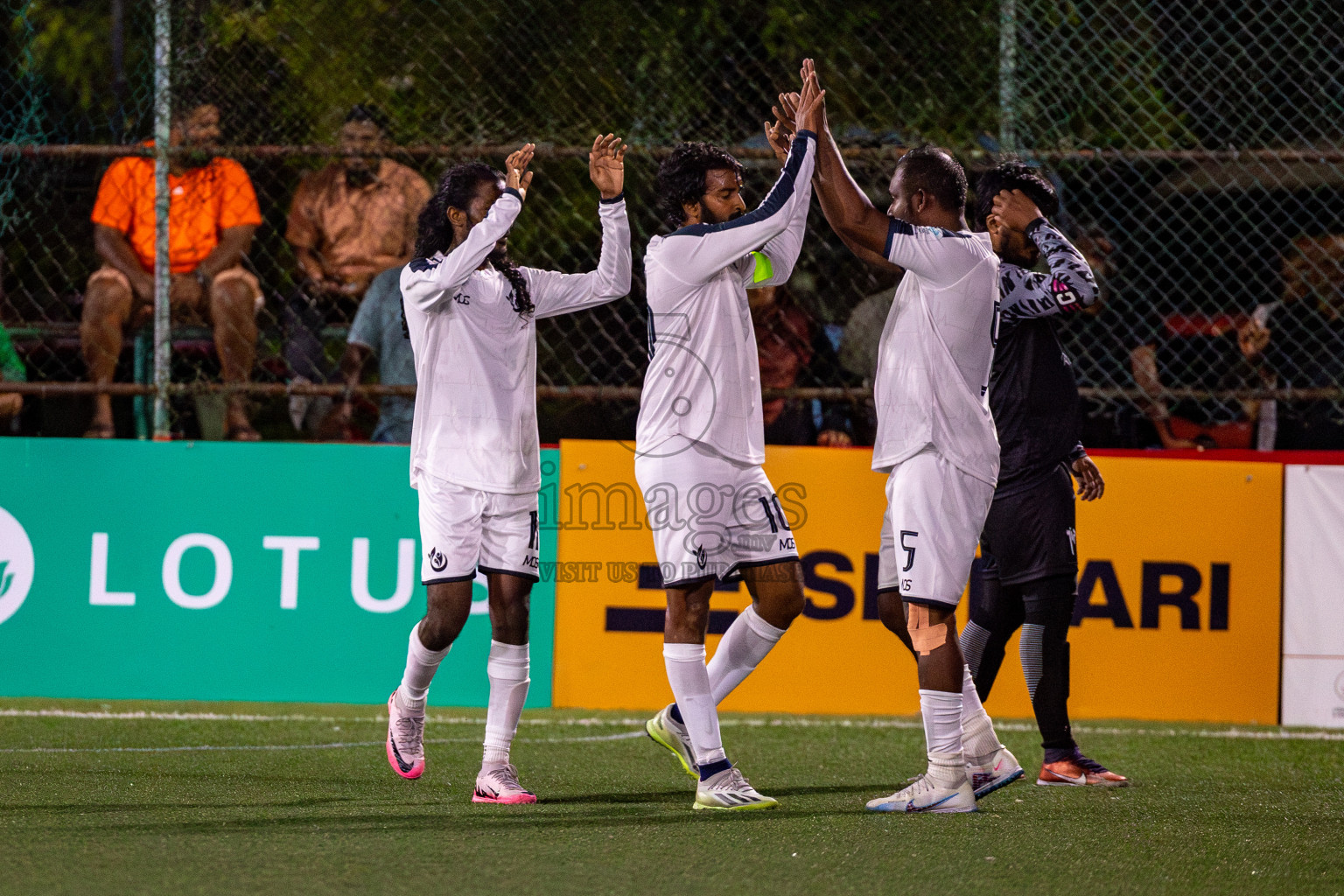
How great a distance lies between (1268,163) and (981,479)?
10.7 feet

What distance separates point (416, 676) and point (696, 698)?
0.95m

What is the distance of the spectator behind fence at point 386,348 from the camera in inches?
262

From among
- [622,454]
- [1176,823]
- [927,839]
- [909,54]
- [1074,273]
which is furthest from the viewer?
[909,54]

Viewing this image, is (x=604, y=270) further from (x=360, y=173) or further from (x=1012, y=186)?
(x=360, y=173)

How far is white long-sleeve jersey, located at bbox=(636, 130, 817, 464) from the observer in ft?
13.6

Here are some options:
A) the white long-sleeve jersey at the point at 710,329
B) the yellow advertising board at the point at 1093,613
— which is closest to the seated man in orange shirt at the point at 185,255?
the yellow advertising board at the point at 1093,613

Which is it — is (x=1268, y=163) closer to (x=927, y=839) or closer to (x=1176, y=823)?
(x=1176, y=823)

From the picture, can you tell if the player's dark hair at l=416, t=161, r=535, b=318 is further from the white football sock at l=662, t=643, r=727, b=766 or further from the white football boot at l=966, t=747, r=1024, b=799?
the white football boot at l=966, t=747, r=1024, b=799

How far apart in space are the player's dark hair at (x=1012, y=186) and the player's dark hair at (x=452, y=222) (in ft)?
5.01

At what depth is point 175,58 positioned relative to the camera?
21.8ft

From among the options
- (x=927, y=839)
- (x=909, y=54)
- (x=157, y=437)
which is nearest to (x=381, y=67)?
(x=157, y=437)

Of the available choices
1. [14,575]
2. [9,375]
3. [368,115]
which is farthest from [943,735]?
[9,375]

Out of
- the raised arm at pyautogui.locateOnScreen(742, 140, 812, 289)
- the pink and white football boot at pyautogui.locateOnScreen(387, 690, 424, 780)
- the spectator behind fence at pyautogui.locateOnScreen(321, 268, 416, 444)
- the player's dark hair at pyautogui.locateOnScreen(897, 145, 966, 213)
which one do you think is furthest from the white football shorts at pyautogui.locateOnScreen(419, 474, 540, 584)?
the spectator behind fence at pyautogui.locateOnScreen(321, 268, 416, 444)

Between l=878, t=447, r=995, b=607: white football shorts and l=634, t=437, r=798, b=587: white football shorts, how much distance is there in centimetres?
39
